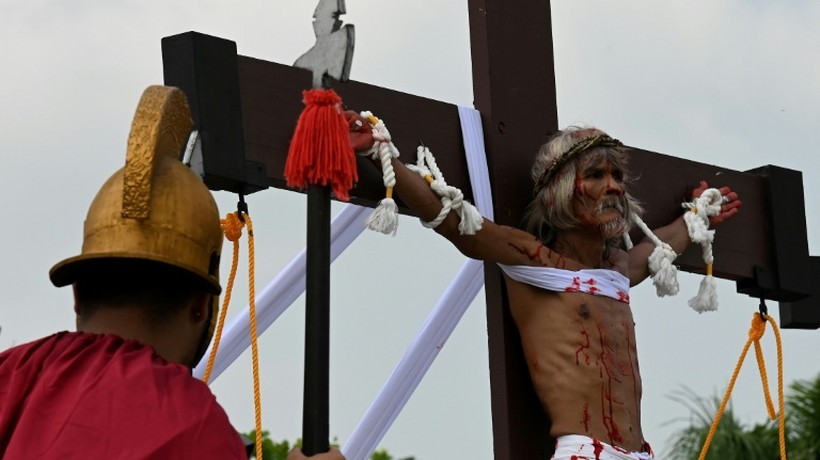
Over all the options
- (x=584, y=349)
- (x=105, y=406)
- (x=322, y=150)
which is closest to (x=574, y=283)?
(x=584, y=349)

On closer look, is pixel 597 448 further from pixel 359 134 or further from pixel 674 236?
pixel 359 134

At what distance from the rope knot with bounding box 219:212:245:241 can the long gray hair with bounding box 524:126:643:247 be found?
904 mm

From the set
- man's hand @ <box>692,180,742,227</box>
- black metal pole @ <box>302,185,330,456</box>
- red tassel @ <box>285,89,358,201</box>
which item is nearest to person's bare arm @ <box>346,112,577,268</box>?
red tassel @ <box>285,89,358,201</box>

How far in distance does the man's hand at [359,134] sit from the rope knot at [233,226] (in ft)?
1.08

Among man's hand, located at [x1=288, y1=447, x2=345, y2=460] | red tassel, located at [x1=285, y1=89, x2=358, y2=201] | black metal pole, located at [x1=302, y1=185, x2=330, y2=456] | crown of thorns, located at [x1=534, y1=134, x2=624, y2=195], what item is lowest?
man's hand, located at [x1=288, y1=447, x2=345, y2=460]

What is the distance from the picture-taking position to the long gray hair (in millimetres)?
4531

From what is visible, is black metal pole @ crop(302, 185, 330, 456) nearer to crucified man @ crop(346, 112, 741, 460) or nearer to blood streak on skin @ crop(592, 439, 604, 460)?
crucified man @ crop(346, 112, 741, 460)

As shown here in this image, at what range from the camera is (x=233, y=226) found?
402cm

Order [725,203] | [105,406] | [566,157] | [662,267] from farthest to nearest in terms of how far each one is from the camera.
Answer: [725,203]
[662,267]
[566,157]
[105,406]

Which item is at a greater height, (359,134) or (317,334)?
(359,134)

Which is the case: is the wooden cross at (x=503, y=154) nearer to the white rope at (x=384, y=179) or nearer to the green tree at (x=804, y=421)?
the white rope at (x=384, y=179)

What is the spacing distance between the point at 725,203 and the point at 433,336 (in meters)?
1.01

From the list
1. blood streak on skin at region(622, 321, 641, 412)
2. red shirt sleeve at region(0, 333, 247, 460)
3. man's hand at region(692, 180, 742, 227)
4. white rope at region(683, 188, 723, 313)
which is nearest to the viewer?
red shirt sleeve at region(0, 333, 247, 460)

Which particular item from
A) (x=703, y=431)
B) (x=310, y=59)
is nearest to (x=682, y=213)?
(x=310, y=59)
